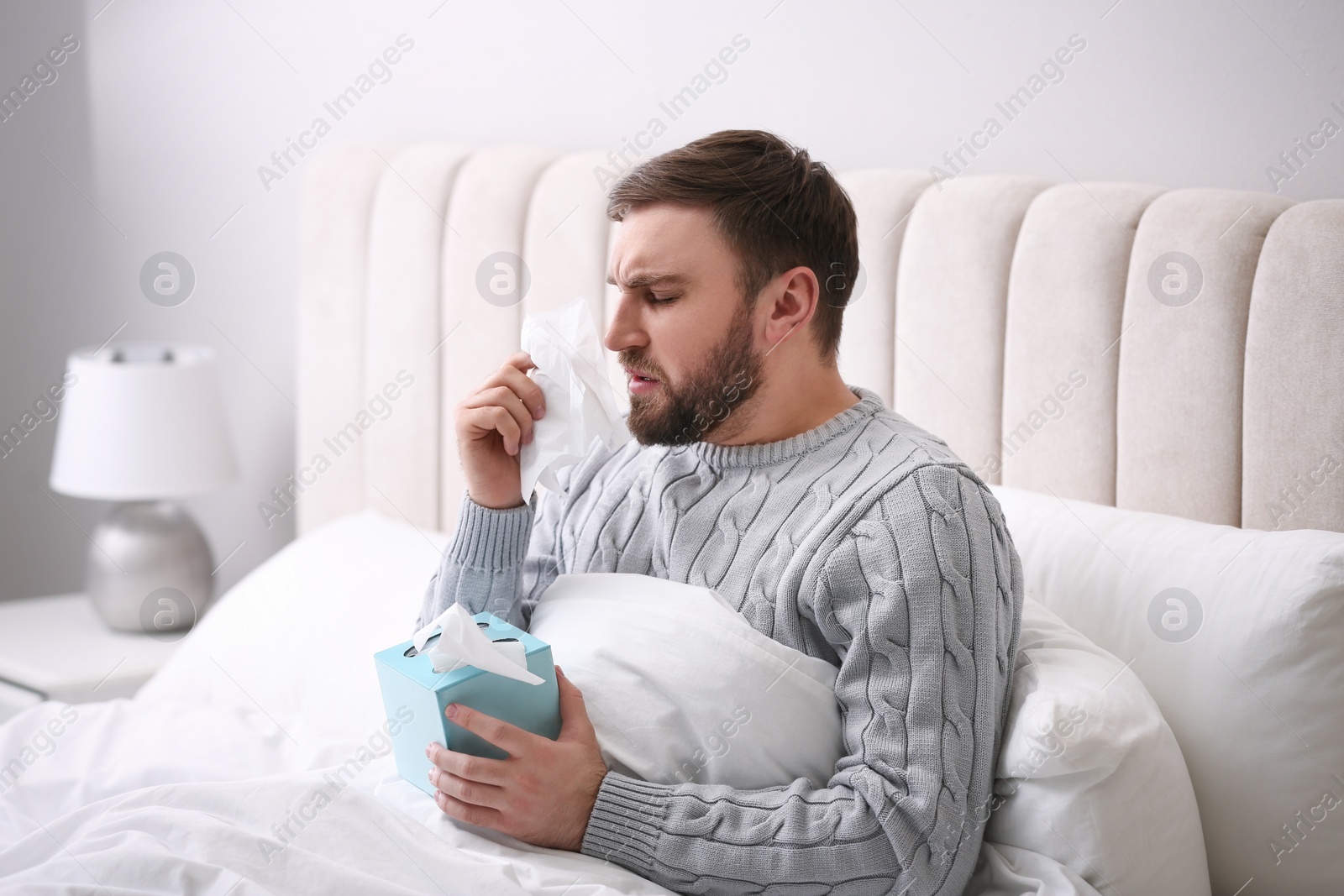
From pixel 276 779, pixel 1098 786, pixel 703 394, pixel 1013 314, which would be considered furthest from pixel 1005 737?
pixel 276 779

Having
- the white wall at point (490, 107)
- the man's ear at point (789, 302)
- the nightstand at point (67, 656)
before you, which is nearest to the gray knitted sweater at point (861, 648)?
the man's ear at point (789, 302)

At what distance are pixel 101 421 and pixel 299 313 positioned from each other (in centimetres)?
40

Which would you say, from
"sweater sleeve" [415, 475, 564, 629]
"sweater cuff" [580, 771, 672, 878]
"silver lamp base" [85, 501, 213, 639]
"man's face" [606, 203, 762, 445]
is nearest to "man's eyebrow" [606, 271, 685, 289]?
"man's face" [606, 203, 762, 445]

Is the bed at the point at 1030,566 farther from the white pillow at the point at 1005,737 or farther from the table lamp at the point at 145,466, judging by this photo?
the table lamp at the point at 145,466

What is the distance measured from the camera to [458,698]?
3.26 feet

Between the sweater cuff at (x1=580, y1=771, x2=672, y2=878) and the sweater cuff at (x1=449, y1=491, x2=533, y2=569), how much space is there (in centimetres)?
32

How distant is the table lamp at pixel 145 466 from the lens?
199 centimetres

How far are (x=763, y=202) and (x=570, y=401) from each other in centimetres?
30

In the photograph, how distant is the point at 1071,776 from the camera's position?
3.25ft

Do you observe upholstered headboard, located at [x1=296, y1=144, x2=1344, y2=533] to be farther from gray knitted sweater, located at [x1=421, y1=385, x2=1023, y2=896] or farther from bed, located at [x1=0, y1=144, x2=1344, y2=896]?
gray knitted sweater, located at [x1=421, y1=385, x2=1023, y2=896]

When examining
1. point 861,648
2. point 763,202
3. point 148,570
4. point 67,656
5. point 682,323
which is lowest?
point 67,656

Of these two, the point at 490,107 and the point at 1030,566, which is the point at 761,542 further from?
the point at 490,107

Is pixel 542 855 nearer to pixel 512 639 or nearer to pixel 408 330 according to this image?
pixel 512 639

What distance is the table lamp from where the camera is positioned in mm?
1992
